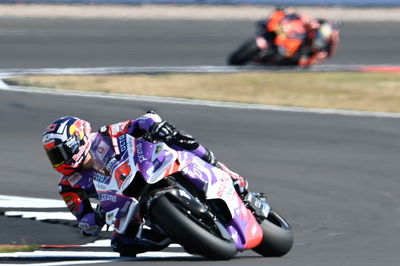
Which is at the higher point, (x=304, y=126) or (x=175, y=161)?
(x=175, y=161)

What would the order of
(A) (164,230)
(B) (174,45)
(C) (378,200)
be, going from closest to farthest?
(A) (164,230) < (C) (378,200) < (B) (174,45)

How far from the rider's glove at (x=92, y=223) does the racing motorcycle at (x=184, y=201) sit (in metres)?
0.32

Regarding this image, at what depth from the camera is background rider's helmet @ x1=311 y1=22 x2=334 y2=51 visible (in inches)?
843

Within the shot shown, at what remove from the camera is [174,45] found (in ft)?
77.4

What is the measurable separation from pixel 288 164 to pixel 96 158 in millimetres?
4326

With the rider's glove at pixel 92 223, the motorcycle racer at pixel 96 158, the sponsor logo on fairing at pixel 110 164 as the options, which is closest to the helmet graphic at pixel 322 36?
the motorcycle racer at pixel 96 158

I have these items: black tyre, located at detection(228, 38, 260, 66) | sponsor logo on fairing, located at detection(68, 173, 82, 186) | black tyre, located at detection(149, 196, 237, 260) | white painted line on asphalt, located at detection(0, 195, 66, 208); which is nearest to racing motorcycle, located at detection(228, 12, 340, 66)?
black tyre, located at detection(228, 38, 260, 66)

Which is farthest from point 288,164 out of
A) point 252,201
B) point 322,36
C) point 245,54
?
point 322,36

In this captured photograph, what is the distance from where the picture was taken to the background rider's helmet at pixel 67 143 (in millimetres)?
8148

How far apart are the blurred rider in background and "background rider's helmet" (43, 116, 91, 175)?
1300cm

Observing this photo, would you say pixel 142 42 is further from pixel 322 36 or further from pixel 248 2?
pixel 248 2

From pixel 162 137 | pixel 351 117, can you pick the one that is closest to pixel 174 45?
pixel 351 117

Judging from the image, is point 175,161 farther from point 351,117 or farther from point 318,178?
point 351,117

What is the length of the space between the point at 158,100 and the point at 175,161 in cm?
875
